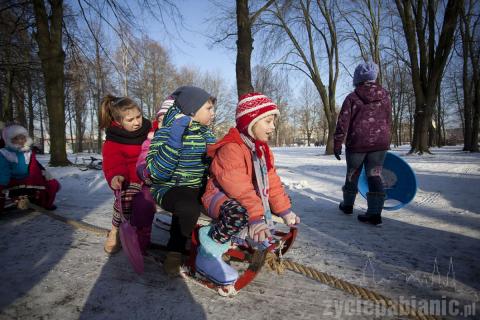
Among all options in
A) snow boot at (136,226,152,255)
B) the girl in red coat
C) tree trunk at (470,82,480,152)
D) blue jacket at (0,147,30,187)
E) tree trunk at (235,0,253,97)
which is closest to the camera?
snow boot at (136,226,152,255)

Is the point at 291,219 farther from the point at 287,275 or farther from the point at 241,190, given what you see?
the point at 241,190

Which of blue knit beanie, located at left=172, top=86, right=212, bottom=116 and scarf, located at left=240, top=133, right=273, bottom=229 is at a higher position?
blue knit beanie, located at left=172, top=86, right=212, bottom=116

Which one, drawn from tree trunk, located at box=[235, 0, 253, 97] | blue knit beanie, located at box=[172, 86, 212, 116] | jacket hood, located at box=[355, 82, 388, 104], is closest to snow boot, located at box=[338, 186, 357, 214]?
jacket hood, located at box=[355, 82, 388, 104]

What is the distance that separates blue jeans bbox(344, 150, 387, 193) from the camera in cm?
312

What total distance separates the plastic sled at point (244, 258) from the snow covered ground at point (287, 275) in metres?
0.06

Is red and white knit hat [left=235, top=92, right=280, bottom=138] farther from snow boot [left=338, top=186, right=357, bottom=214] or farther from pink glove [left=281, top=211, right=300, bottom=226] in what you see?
snow boot [left=338, top=186, right=357, bottom=214]

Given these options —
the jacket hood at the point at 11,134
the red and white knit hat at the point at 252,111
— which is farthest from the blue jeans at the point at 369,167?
Answer: the jacket hood at the point at 11,134

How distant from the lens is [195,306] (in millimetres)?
1569

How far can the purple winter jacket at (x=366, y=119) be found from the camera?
3129 mm

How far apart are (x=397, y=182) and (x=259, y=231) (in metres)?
2.83

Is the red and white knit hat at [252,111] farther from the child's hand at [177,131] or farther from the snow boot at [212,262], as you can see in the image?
the snow boot at [212,262]

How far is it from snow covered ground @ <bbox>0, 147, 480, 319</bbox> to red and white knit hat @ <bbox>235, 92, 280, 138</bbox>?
106 cm

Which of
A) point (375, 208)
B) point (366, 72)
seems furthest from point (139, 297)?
point (366, 72)

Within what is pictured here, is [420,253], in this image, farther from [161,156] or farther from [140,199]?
[140,199]
